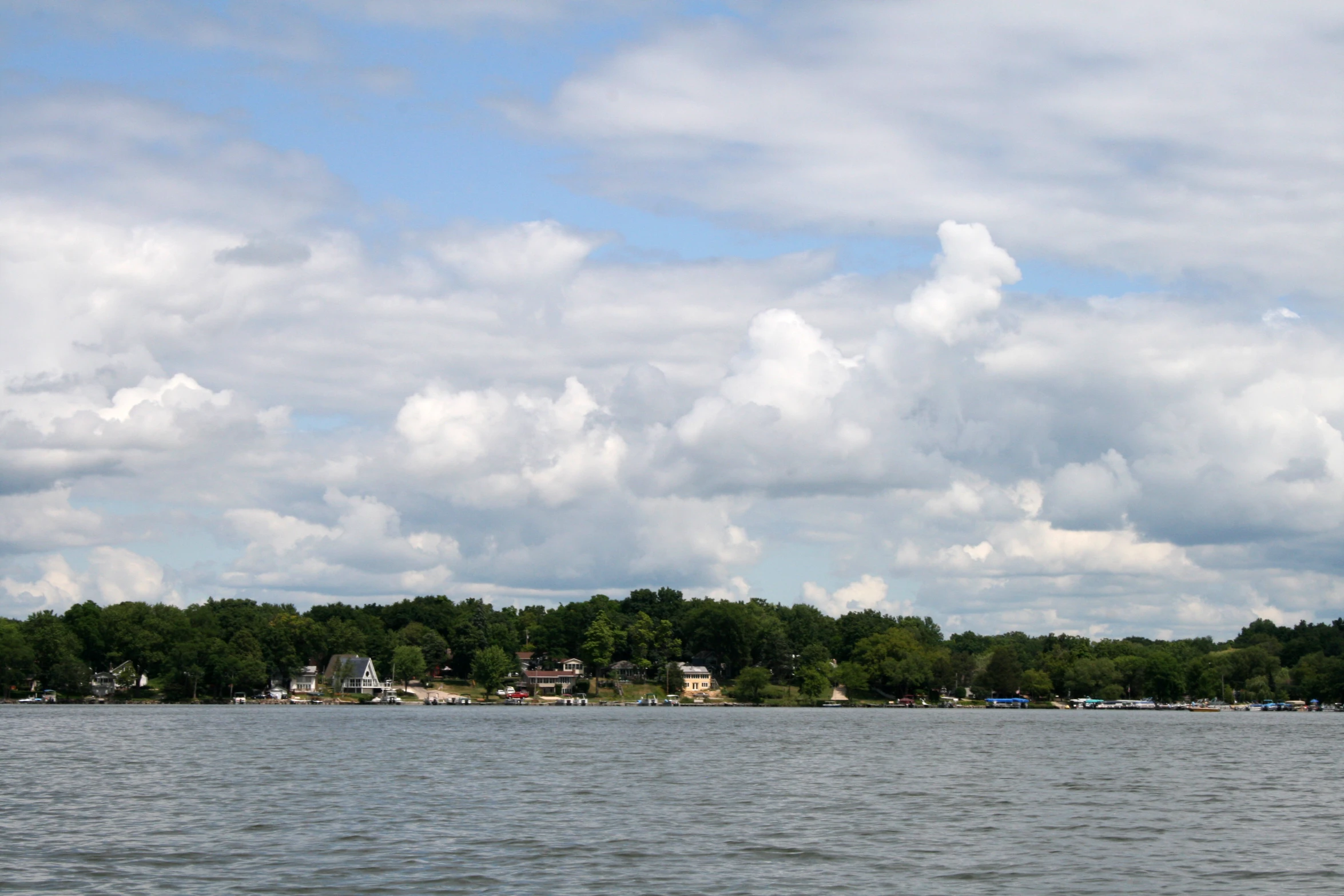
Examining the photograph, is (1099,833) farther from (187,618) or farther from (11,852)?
(187,618)

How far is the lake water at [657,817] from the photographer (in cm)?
2811

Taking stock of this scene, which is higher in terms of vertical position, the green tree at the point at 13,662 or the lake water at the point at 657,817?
the green tree at the point at 13,662

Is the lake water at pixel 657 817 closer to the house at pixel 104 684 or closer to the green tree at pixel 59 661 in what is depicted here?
the green tree at pixel 59 661

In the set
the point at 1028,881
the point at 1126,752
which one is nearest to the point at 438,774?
the point at 1028,881

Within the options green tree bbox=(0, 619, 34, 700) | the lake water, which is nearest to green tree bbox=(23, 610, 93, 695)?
green tree bbox=(0, 619, 34, 700)

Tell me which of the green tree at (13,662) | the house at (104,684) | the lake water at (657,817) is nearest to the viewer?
the lake water at (657,817)

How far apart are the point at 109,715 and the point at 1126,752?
95457mm

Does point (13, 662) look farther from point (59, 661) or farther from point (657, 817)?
point (657, 817)

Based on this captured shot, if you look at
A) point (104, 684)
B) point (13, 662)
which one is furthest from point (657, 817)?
point (104, 684)

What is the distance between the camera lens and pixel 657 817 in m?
39.4

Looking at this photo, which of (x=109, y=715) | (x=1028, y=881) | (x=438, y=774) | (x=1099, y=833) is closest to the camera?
(x=1028, y=881)

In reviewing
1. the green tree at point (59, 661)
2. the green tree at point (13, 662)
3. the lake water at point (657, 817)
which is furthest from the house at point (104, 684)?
the lake water at point (657, 817)

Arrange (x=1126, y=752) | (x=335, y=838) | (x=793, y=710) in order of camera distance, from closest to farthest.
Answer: (x=335, y=838) → (x=1126, y=752) → (x=793, y=710)

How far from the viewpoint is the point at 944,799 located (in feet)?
148
